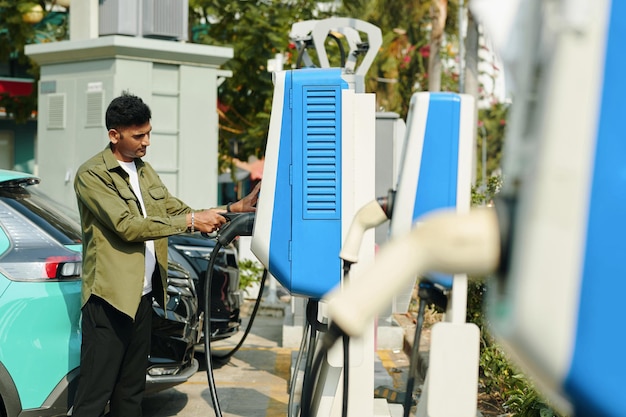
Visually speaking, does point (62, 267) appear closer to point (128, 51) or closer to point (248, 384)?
point (248, 384)

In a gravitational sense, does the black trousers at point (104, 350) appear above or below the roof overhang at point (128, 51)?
below

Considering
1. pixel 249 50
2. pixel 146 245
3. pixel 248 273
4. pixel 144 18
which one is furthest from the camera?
pixel 249 50

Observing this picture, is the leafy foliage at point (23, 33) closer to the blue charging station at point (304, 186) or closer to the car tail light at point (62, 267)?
the car tail light at point (62, 267)

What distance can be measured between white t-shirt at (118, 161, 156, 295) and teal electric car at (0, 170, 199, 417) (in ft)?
1.41

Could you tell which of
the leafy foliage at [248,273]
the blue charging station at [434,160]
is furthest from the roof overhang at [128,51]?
the blue charging station at [434,160]

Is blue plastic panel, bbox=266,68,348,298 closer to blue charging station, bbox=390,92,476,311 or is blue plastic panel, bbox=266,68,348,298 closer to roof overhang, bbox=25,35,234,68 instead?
blue charging station, bbox=390,92,476,311

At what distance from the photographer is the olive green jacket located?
15.4ft

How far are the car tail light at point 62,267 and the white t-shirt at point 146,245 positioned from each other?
1.44ft

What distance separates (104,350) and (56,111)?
637cm

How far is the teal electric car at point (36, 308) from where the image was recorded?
197 inches

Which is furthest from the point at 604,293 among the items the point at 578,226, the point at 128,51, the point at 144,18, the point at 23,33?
the point at 23,33

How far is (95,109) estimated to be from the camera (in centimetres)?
1014

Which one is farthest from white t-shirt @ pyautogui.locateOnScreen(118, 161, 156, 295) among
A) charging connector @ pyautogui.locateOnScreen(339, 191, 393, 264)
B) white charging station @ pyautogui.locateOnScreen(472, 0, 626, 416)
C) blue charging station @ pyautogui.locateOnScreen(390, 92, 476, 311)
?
white charging station @ pyautogui.locateOnScreen(472, 0, 626, 416)

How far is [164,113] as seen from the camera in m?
10.6
